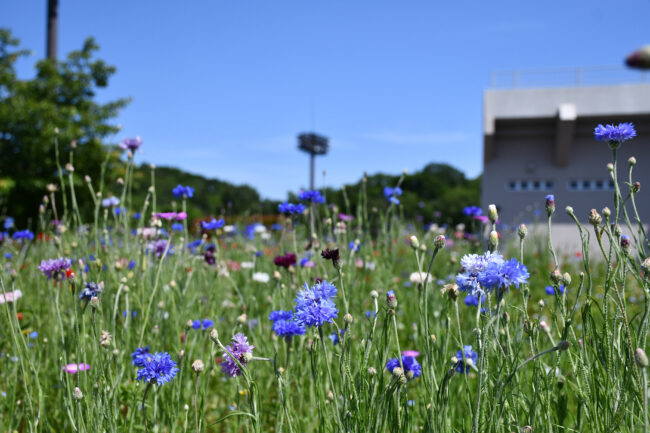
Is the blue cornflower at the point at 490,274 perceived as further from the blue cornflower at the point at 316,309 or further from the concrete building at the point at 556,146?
the concrete building at the point at 556,146

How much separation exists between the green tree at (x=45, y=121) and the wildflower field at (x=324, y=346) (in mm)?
10875

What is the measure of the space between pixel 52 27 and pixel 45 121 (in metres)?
2.39

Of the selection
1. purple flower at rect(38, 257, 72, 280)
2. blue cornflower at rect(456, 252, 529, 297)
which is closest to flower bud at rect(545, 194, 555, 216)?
blue cornflower at rect(456, 252, 529, 297)

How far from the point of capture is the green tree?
13.0 metres

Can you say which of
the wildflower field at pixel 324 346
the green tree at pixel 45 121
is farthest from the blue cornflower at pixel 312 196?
the green tree at pixel 45 121

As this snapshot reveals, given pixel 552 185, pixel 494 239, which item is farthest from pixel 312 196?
pixel 552 185

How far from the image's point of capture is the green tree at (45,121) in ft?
42.5

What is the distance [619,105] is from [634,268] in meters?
16.0

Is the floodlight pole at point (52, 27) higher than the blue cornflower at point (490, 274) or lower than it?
higher

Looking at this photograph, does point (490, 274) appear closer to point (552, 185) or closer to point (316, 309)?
point (316, 309)

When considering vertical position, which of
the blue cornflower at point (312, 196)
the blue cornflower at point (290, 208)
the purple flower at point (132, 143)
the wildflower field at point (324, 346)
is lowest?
the wildflower field at point (324, 346)

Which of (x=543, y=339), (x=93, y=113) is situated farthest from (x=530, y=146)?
(x=543, y=339)

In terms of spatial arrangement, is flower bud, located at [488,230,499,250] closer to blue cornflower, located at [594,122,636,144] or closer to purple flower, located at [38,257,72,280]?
blue cornflower, located at [594,122,636,144]

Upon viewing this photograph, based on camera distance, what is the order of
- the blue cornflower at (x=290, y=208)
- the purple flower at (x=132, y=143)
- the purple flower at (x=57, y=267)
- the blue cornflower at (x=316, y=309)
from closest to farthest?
the blue cornflower at (x=316, y=309) < the purple flower at (x=57, y=267) < the blue cornflower at (x=290, y=208) < the purple flower at (x=132, y=143)
